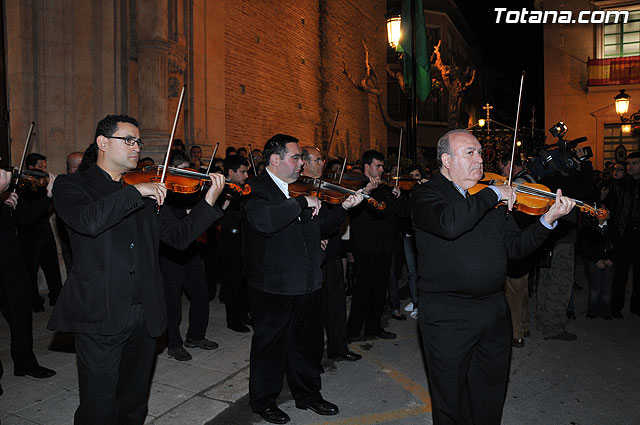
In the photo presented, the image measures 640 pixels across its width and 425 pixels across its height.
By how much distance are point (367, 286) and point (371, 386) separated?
4.70 feet

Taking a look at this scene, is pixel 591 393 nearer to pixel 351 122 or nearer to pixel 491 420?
pixel 491 420

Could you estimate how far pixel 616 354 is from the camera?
5750 millimetres

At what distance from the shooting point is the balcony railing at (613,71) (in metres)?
21.4

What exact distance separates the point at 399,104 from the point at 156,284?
104 ft

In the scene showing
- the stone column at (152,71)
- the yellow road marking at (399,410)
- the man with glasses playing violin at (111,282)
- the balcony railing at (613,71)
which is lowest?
the yellow road marking at (399,410)

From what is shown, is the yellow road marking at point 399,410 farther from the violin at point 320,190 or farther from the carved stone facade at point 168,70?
the carved stone facade at point 168,70

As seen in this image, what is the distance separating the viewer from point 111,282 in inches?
114

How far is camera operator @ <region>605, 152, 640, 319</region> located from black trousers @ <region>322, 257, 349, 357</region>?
4219 mm

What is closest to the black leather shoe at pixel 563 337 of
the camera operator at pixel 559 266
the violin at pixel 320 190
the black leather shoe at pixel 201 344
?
the camera operator at pixel 559 266

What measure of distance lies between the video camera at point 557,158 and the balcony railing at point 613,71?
19443 mm

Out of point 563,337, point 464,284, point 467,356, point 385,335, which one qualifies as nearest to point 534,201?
point 464,284

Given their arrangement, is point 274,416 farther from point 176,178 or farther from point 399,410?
point 176,178

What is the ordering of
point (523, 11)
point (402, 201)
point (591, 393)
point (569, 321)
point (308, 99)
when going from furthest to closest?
point (523, 11) → point (308, 99) → point (569, 321) → point (402, 201) → point (591, 393)

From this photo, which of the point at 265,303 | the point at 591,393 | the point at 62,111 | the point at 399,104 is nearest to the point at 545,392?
the point at 591,393
